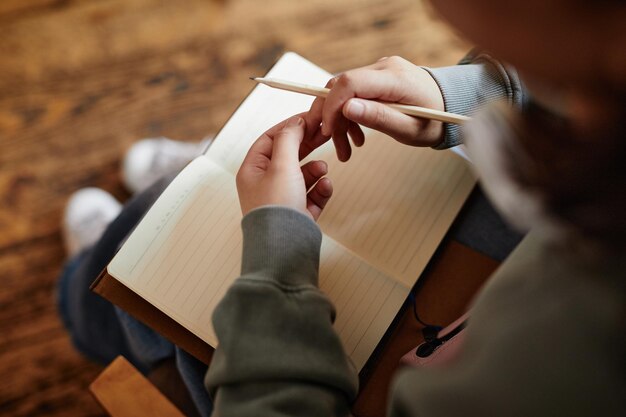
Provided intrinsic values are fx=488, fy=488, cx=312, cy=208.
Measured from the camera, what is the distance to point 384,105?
55 cm

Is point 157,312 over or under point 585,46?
under

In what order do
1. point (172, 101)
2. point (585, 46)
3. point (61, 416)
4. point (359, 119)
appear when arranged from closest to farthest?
point (585, 46) → point (359, 119) → point (61, 416) → point (172, 101)

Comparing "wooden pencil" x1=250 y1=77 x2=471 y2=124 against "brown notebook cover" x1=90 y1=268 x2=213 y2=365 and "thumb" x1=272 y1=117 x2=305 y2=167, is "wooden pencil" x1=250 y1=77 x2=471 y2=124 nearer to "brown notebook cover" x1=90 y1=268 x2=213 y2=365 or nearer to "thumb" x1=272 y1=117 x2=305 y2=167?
"thumb" x1=272 y1=117 x2=305 y2=167

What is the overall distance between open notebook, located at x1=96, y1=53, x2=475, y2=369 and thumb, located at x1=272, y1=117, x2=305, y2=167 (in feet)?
0.30

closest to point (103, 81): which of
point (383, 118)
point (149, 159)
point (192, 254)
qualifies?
point (149, 159)

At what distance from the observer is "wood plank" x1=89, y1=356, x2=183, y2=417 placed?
0.53m

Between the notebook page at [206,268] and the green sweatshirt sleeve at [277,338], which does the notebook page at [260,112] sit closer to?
the notebook page at [206,268]

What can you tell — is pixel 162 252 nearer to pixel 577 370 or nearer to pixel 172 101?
pixel 577 370

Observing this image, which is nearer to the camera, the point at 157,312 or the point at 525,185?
the point at 525,185

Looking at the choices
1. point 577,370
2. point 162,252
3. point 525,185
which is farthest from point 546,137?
point 162,252

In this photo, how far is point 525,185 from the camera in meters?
0.32

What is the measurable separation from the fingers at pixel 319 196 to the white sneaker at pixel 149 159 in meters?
0.55

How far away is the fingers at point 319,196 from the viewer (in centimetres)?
58

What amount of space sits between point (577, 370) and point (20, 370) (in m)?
1.10
